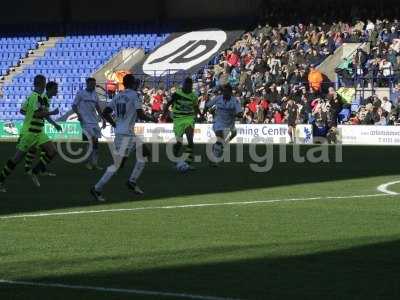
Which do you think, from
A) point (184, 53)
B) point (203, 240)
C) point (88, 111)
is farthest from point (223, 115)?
point (184, 53)

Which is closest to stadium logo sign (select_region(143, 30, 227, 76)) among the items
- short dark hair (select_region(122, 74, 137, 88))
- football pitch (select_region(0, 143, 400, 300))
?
football pitch (select_region(0, 143, 400, 300))

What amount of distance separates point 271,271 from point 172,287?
122cm

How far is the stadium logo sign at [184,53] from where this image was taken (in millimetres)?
53812

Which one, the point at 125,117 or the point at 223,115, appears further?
the point at 223,115

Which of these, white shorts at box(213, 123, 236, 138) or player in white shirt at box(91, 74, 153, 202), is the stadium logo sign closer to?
white shorts at box(213, 123, 236, 138)

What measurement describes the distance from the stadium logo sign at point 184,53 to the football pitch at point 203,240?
103 ft

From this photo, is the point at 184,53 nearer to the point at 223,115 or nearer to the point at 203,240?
the point at 223,115

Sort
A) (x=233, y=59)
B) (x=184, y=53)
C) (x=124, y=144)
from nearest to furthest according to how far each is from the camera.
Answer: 1. (x=124, y=144)
2. (x=233, y=59)
3. (x=184, y=53)

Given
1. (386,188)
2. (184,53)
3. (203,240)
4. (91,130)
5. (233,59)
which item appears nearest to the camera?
(203,240)

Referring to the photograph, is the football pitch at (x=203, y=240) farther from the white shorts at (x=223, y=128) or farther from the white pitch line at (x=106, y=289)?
the white shorts at (x=223, y=128)

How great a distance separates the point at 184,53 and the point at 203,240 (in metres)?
42.5

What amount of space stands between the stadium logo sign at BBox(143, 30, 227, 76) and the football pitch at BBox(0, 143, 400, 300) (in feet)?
103

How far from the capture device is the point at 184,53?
54656 mm

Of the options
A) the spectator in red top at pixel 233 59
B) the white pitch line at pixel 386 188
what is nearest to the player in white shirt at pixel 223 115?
the white pitch line at pixel 386 188
